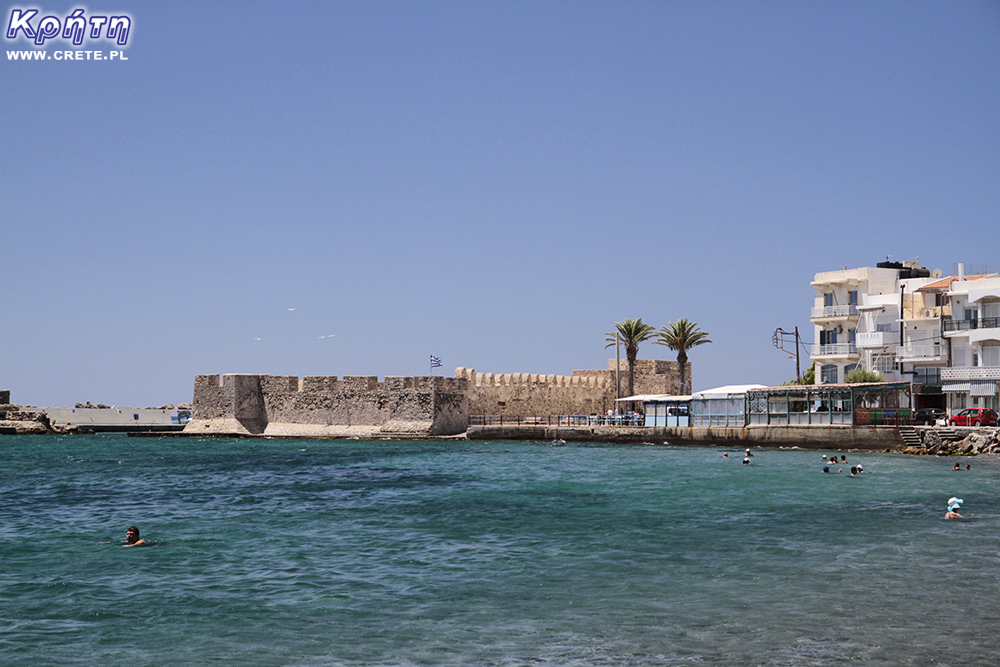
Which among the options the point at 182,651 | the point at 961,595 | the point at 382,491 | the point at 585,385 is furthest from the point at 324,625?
the point at 585,385

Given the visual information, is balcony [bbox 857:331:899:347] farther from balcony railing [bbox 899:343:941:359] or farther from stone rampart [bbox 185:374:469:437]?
stone rampart [bbox 185:374:469:437]

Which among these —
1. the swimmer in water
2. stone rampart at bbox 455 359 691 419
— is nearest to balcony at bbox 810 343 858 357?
stone rampart at bbox 455 359 691 419

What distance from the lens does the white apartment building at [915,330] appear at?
139 feet

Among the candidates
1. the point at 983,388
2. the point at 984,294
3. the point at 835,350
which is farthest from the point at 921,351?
the point at 835,350

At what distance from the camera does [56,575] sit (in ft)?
42.1

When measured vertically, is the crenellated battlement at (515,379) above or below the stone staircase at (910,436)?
above

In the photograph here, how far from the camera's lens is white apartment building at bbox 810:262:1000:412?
139ft

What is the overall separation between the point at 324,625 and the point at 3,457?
37075 millimetres

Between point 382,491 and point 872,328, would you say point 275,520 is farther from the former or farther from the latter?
point 872,328

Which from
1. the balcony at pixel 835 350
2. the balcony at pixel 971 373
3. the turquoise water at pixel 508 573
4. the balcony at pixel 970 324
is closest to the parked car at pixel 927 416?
the balcony at pixel 971 373

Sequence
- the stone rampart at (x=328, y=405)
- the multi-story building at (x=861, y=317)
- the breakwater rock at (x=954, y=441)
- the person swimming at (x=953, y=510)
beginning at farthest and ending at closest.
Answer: the stone rampart at (x=328, y=405), the multi-story building at (x=861, y=317), the breakwater rock at (x=954, y=441), the person swimming at (x=953, y=510)

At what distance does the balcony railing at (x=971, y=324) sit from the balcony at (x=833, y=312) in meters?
6.05

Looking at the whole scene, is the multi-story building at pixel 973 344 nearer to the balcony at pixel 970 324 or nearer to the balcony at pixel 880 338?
the balcony at pixel 970 324

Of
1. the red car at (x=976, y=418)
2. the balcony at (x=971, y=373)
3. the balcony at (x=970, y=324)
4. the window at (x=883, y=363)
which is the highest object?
the balcony at (x=970, y=324)
